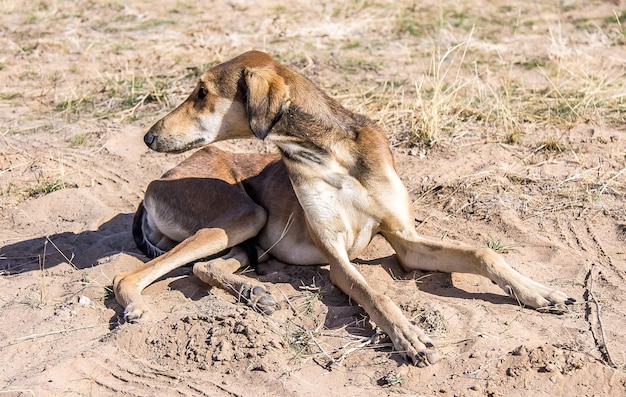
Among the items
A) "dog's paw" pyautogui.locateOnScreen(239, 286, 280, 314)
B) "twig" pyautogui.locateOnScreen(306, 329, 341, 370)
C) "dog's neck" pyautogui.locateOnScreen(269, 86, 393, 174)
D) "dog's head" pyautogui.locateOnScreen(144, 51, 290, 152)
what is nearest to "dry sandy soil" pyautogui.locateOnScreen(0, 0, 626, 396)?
"twig" pyautogui.locateOnScreen(306, 329, 341, 370)

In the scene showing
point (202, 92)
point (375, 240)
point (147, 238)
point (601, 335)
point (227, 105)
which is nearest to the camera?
point (601, 335)

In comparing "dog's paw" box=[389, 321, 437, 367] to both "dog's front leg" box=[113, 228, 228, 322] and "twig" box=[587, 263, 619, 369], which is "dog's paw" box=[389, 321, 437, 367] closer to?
"twig" box=[587, 263, 619, 369]

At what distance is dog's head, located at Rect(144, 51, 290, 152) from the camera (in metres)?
5.80

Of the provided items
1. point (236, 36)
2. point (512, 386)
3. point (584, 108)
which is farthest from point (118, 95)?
point (512, 386)

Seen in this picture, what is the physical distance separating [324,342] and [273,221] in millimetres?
1755

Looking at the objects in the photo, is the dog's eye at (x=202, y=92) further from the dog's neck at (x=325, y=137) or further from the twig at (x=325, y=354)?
the twig at (x=325, y=354)

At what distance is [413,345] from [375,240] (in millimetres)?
1978

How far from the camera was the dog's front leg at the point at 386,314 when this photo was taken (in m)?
5.00

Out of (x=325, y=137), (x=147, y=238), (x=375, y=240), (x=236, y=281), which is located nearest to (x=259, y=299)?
(x=236, y=281)

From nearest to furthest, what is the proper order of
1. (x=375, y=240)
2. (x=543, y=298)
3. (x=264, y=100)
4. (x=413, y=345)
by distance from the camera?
(x=413, y=345), (x=543, y=298), (x=264, y=100), (x=375, y=240)

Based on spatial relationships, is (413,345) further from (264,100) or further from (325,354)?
(264,100)

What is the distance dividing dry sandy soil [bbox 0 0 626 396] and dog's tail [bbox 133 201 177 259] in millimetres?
147

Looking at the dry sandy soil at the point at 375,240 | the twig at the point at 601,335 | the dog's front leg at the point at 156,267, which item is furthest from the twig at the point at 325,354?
the twig at the point at 601,335

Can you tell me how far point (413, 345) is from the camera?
16.5 feet
